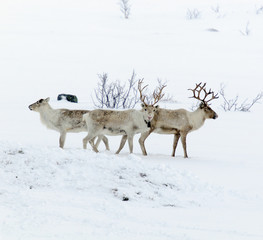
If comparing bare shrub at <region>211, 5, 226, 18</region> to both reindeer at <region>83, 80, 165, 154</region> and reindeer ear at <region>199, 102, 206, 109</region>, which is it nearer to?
reindeer ear at <region>199, 102, 206, 109</region>

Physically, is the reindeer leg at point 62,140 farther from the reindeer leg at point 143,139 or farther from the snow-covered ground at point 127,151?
the reindeer leg at point 143,139

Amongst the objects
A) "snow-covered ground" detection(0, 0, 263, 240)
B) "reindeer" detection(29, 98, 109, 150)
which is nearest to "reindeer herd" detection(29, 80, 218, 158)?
"reindeer" detection(29, 98, 109, 150)

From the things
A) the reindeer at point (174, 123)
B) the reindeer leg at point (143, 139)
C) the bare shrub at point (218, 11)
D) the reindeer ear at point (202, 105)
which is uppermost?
the bare shrub at point (218, 11)

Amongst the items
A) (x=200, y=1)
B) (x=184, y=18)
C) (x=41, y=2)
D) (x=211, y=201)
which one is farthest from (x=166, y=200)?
(x=200, y=1)

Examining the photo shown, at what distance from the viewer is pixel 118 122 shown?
38.4 ft

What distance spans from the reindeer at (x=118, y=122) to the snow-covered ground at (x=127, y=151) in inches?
18.7

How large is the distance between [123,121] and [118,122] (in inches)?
4.6

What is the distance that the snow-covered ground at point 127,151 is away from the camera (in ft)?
21.4

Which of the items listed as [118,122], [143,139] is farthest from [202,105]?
[118,122]

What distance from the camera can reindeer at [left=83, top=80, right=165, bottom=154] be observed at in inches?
457

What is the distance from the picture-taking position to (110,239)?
5.88 meters

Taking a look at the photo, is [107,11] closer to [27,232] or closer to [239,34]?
[239,34]

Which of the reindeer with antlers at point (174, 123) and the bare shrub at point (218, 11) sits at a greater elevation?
the bare shrub at point (218, 11)

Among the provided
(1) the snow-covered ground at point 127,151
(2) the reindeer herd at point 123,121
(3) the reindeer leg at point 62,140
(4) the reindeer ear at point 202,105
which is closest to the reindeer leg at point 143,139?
(2) the reindeer herd at point 123,121
